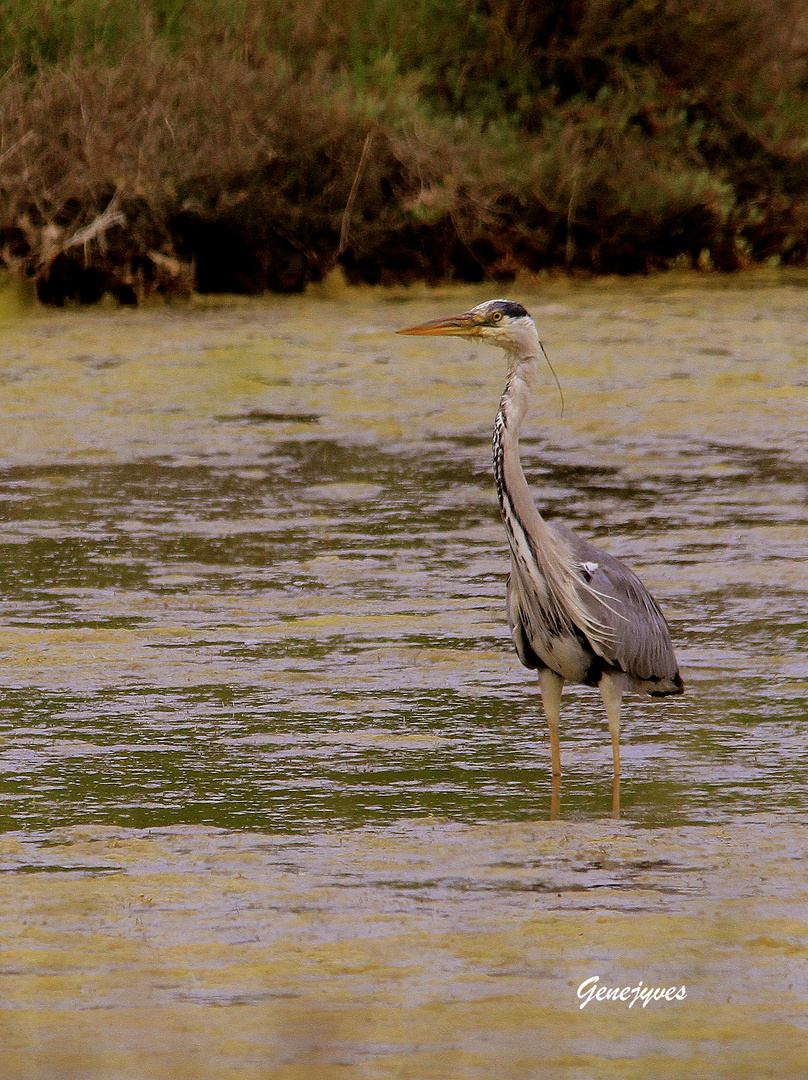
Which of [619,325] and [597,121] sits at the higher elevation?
[597,121]

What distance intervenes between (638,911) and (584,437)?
6838mm

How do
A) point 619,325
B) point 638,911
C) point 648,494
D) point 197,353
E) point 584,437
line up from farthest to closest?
point 619,325
point 197,353
point 584,437
point 648,494
point 638,911

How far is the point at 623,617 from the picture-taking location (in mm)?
5336

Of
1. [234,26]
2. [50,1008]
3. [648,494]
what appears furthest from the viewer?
[234,26]

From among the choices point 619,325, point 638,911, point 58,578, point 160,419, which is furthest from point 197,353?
point 638,911

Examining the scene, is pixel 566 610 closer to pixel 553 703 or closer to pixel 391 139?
pixel 553 703

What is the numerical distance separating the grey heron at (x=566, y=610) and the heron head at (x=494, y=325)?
34mm

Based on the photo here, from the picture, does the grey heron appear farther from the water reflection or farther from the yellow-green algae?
the yellow-green algae

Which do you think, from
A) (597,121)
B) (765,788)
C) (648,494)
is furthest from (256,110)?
(765,788)

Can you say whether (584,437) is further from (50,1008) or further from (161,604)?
(50,1008)

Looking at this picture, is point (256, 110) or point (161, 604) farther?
point (256, 110)

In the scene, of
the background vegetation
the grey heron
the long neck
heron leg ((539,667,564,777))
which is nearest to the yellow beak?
the grey heron

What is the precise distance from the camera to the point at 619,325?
14312 millimetres
